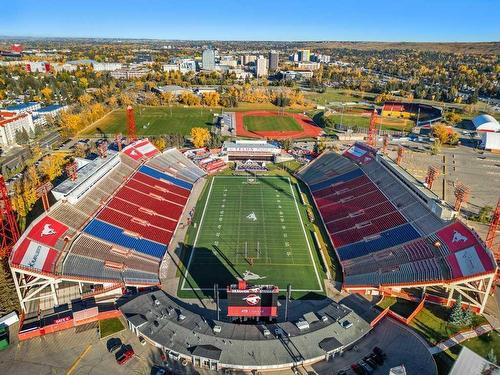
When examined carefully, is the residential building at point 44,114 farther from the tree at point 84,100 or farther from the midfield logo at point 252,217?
the midfield logo at point 252,217

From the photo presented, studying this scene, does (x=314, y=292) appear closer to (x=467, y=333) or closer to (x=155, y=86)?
(x=467, y=333)

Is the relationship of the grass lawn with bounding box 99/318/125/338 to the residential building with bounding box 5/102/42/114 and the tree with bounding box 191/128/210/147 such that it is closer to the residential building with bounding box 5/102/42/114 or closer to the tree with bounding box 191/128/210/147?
the tree with bounding box 191/128/210/147

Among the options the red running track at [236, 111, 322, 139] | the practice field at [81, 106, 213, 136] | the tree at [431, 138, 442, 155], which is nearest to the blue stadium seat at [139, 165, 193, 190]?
the practice field at [81, 106, 213, 136]

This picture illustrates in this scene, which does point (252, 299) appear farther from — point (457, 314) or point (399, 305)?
point (457, 314)

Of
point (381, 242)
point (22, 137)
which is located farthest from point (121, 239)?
A: point (22, 137)

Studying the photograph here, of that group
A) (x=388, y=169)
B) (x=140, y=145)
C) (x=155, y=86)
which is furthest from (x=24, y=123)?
(x=388, y=169)

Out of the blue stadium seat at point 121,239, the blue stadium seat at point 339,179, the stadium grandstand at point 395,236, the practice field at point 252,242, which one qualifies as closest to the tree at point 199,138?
the practice field at point 252,242
